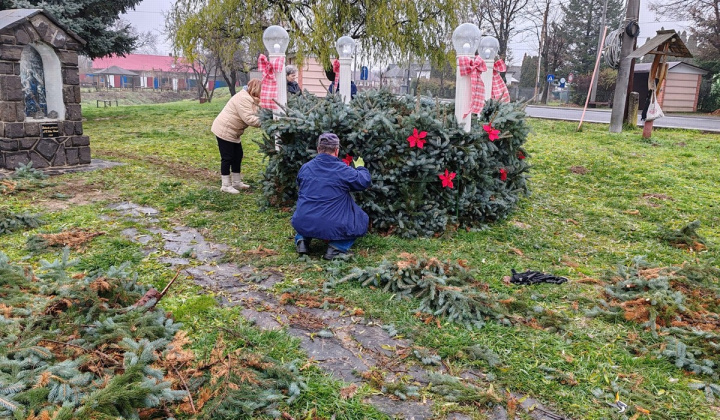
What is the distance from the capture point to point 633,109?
14414 mm

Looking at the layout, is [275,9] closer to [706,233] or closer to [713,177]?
[713,177]

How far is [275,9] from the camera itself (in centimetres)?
1492

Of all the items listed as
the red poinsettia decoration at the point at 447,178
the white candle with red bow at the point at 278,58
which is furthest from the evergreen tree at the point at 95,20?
the red poinsettia decoration at the point at 447,178

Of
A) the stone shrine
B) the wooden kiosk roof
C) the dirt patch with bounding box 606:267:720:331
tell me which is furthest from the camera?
the wooden kiosk roof

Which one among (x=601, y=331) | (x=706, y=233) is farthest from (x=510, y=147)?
(x=601, y=331)

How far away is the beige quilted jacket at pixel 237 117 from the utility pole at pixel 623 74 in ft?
33.4

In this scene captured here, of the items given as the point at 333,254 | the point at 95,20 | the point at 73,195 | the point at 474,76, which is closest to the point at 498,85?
the point at 474,76

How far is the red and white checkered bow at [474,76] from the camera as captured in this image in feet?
19.8

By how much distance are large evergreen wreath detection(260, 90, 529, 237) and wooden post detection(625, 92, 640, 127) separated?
9377mm

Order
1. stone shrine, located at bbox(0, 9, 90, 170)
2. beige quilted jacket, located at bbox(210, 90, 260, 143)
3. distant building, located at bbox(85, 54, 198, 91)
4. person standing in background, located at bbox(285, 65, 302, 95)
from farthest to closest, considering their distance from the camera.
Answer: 1. distant building, located at bbox(85, 54, 198, 91)
2. person standing in background, located at bbox(285, 65, 302, 95)
3. stone shrine, located at bbox(0, 9, 90, 170)
4. beige quilted jacket, located at bbox(210, 90, 260, 143)

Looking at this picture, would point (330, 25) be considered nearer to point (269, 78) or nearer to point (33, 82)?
point (33, 82)

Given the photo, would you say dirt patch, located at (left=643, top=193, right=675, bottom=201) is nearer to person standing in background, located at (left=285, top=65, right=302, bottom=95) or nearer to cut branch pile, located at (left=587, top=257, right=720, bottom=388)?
cut branch pile, located at (left=587, top=257, right=720, bottom=388)

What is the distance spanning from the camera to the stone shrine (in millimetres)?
8719

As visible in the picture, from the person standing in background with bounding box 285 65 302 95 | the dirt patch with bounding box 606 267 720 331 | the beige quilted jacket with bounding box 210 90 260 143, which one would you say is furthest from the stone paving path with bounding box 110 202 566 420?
the person standing in background with bounding box 285 65 302 95
